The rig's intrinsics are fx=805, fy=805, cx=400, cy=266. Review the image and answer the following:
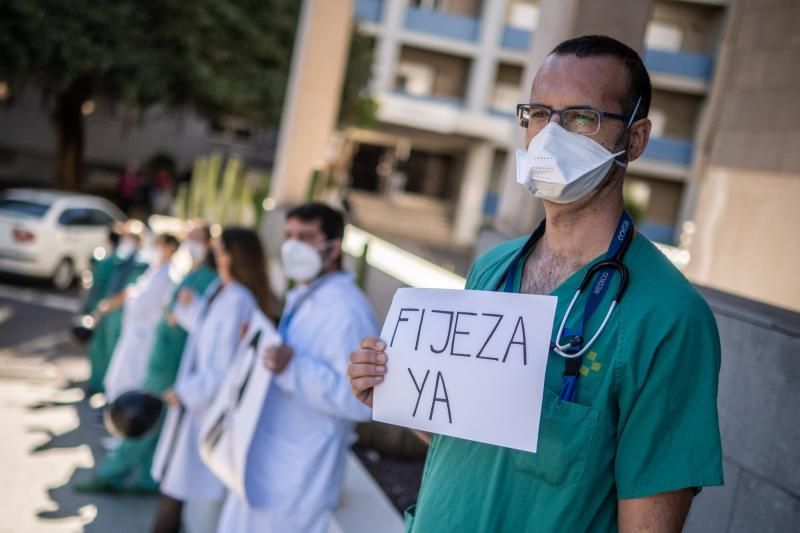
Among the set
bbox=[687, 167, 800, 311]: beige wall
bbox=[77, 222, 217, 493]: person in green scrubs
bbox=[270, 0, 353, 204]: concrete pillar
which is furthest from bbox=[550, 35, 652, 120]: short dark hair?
bbox=[270, 0, 353, 204]: concrete pillar

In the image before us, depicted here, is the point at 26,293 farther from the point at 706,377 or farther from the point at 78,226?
the point at 706,377

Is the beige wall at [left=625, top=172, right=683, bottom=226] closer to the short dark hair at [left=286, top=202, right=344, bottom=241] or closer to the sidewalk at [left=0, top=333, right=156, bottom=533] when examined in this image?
the sidewalk at [left=0, top=333, right=156, bottom=533]

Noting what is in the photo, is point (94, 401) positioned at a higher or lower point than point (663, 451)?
lower

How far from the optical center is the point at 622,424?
1648 mm

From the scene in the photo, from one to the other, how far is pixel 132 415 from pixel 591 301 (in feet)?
12.4

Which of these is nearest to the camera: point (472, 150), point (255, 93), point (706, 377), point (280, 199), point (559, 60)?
point (706, 377)

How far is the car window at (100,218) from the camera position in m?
15.4

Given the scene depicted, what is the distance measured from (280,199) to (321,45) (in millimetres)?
2773

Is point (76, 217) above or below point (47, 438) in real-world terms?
above

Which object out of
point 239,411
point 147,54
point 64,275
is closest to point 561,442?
point 239,411

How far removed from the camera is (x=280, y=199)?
14.4 meters

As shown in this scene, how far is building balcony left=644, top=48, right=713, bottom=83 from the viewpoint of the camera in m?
33.8

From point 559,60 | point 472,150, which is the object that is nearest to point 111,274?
point 559,60

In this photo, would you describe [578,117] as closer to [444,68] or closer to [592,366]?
[592,366]
